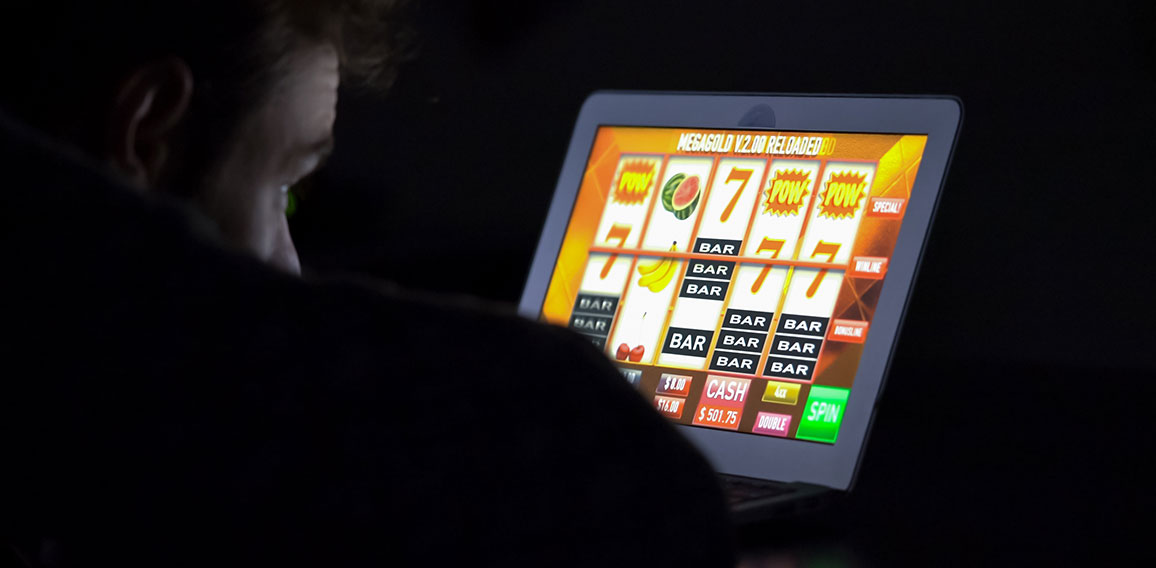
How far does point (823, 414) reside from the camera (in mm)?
956

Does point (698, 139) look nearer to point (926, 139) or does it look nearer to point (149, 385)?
point (926, 139)

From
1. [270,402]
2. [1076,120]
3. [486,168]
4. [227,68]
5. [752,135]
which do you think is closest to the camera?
[270,402]

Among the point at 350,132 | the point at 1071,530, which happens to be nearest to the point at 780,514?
the point at 1071,530

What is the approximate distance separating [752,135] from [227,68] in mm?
A: 667

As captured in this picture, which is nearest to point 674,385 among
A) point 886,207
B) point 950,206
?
point 886,207

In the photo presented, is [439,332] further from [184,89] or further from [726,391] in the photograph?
[726,391]

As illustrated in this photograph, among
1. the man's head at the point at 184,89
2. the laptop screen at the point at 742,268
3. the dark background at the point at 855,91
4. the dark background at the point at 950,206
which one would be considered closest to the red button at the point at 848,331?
the laptop screen at the point at 742,268

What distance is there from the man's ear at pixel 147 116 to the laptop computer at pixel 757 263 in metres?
0.52

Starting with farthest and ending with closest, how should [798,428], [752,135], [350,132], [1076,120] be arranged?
1. [350,132]
2. [1076,120]
3. [752,135]
4. [798,428]

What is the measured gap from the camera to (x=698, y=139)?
111 cm

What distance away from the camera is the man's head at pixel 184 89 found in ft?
1.53

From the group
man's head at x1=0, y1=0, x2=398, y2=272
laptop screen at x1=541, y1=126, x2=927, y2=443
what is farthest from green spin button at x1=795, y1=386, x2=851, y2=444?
man's head at x1=0, y1=0, x2=398, y2=272

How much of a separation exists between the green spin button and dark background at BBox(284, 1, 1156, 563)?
0.06m

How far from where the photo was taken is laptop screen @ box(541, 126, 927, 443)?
98cm
